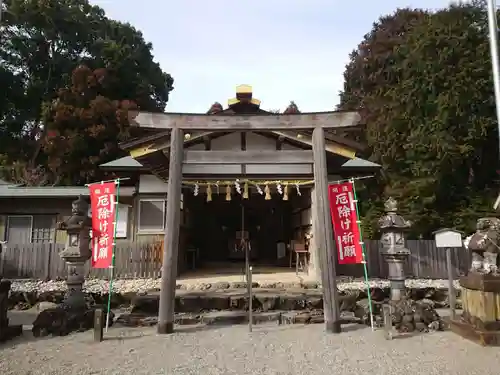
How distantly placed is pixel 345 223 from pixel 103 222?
17.4ft

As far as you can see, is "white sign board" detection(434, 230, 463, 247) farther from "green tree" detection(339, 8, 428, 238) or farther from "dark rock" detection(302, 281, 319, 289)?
"green tree" detection(339, 8, 428, 238)

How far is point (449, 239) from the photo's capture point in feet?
27.9

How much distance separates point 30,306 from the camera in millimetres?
11266

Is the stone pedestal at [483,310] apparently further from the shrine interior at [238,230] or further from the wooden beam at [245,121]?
the shrine interior at [238,230]

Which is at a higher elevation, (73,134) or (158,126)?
(73,134)

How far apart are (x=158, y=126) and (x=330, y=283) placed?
4.75 metres

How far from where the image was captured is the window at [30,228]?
55.8 ft

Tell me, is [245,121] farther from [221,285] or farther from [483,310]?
[483,310]

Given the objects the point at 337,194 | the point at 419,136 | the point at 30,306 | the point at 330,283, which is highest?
the point at 419,136

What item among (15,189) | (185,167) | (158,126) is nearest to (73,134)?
(15,189)

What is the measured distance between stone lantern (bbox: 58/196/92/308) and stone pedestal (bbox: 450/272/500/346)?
779 centimetres

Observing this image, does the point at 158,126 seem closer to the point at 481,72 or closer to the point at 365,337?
the point at 365,337

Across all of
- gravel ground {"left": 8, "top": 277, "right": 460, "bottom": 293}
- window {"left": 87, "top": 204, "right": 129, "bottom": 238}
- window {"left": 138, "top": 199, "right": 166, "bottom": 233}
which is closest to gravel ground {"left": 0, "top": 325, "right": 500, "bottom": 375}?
gravel ground {"left": 8, "top": 277, "right": 460, "bottom": 293}

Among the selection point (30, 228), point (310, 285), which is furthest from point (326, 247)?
point (30, 228)
